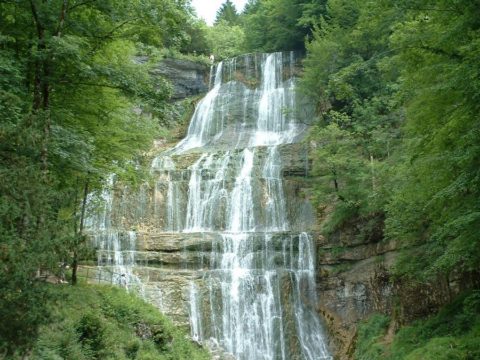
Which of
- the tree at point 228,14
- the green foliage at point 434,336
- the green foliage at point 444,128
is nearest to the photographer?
the green foliage at point 444,128

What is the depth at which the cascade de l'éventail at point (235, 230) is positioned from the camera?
17938 mm

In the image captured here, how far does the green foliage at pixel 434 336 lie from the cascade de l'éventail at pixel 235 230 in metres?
2.53

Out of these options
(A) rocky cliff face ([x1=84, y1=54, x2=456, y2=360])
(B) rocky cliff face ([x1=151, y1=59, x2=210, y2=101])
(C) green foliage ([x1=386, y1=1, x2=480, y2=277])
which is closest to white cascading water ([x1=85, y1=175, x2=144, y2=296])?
(A) rocky cliff face ([x1=84, y1=54, x2=456, y2=360])

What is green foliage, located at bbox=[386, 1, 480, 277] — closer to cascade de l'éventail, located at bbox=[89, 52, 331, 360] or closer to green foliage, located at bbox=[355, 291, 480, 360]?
green foliage, located at bbox=[355, 291, 480, 360]

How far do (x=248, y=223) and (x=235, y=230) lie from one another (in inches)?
27.7

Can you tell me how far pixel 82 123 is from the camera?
37.1 feet

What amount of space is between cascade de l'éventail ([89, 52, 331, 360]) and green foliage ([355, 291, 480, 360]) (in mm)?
2528

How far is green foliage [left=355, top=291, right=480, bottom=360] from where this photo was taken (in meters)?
9.69

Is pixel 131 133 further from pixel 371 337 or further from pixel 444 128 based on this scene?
pixel 371 337

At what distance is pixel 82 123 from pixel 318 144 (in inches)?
560

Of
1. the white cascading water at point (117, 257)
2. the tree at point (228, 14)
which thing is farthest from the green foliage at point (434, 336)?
the tree at point (228, 14)

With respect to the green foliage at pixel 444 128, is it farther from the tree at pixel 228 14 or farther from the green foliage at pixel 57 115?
the tree at pixel 228 14

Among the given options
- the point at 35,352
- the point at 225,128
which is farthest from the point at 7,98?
the point at 225,128

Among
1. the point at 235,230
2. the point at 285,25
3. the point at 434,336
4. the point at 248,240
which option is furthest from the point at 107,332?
the point at 285,25
